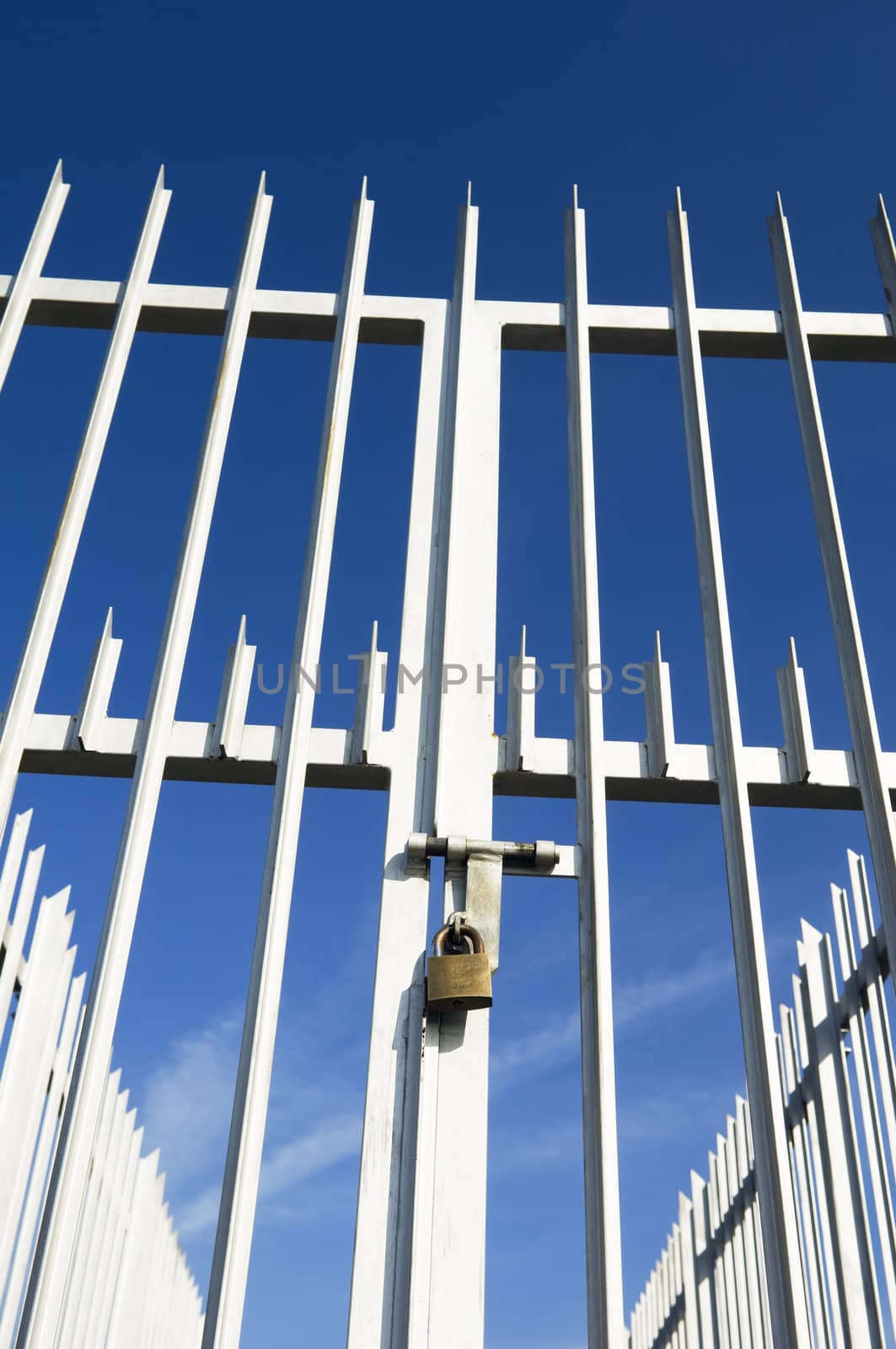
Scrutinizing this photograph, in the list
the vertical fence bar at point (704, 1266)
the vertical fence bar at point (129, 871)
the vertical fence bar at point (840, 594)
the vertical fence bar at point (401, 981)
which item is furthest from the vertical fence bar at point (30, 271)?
the vertical fence bar at point (704, 1266)

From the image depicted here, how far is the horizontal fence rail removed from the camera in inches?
88.1

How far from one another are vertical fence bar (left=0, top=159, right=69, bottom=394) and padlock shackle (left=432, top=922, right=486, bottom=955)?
1.96 meters

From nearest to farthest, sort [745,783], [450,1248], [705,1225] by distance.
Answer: [450,1248] → [745,783] → [705,1225]

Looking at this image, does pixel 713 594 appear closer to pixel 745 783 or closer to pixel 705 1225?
pixel 745 783

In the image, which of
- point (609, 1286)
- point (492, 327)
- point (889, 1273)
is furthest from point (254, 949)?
point (889, 1273)

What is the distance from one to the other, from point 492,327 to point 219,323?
31.1 inches

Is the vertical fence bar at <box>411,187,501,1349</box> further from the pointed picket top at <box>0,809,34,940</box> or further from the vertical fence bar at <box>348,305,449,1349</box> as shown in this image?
the pointed picket top at <box>0,809,34,940</box>

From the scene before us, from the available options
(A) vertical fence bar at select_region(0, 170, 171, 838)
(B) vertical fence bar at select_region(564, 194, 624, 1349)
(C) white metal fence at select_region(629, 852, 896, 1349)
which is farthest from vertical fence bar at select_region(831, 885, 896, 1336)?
(A) vertical fence bar at select_region(0, 170, 171, 838)

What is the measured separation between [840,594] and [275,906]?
1508 millimetres

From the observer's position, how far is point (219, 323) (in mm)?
3586

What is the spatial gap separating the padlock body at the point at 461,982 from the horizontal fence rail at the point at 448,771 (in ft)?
0.17

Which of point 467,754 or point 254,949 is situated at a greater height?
point 467,754

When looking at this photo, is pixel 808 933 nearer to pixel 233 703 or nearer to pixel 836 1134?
pixel 836 1134

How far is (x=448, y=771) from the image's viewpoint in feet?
9.09
